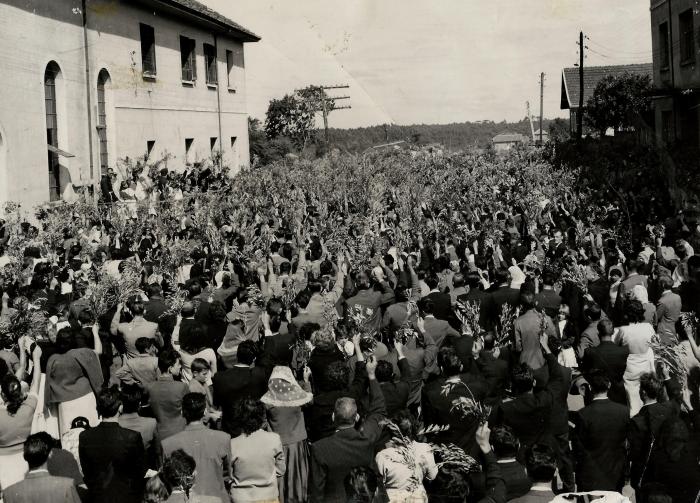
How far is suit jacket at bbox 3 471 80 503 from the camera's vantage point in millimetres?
5734

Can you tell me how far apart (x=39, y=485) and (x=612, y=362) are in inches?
205

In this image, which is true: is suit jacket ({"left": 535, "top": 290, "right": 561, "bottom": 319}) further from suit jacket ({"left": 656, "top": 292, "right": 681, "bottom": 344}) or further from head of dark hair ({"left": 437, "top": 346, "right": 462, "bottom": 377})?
head of dark hair ({"left": 437, "top": 346, "right": 462, "bottom": 377})

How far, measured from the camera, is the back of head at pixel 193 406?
6.32m

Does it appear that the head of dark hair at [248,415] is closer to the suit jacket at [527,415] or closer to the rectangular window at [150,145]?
the suit jacket at [527,415]

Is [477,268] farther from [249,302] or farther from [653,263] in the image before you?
[249,302]

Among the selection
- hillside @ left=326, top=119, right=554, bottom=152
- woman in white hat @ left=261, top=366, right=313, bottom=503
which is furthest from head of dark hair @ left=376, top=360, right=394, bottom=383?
hillside @ left=326, top=119, right=554, bottom=152

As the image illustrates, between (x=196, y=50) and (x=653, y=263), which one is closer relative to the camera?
(x=653, y=263)

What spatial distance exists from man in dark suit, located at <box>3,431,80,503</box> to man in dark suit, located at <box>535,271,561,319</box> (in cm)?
587

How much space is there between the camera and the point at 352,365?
8031 millimetres

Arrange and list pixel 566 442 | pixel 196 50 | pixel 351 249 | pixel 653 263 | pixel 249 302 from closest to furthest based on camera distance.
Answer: pixel 566 442
pixel 249 302
pixel 653 263
pixel 351 249
pixel 196 50

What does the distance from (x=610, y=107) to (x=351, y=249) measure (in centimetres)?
3511

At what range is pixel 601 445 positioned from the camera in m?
6.73

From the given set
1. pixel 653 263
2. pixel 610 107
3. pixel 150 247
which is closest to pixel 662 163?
pixel 653 263

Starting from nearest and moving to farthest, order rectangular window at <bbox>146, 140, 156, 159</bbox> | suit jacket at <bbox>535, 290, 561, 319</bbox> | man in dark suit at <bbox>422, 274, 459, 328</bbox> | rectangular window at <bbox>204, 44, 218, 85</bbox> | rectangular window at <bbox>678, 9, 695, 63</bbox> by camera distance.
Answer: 1. suit jacket at <bbox>535, 290, 561, 319</bbox>
2. man in dark suit at <bbox>422, 274, 459, 328</bbox>
3. rectangular window at <bbox>678, 9, 695, 63</bbox>
4. rectangular window at <bbox>146, 140, 156, 159</bbox>
5. rectangular window at <bbox>204, 44, 218, 85</bbox>
